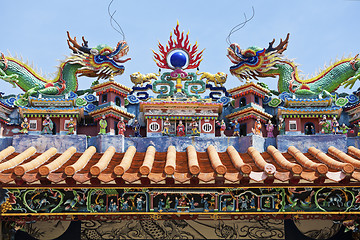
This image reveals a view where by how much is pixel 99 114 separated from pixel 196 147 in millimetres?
2967

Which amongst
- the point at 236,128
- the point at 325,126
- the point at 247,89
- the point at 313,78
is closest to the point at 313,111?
the point at 325,126

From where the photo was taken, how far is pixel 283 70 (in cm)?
1521

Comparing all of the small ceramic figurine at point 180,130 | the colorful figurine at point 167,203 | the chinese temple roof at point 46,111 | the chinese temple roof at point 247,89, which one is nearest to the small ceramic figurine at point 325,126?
the chinese temple roof at point 247,89

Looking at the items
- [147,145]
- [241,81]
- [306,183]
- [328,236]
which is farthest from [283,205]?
[241,81]

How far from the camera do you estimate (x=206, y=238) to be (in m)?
12.6

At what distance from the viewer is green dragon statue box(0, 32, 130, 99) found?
1495 centimetres

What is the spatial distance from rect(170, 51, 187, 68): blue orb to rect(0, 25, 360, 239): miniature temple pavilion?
46 mm

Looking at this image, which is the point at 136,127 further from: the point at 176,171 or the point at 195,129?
the point at 176,171

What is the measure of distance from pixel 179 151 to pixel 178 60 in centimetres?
314

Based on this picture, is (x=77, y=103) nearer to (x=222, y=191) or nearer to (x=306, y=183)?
(x=222, y=191)

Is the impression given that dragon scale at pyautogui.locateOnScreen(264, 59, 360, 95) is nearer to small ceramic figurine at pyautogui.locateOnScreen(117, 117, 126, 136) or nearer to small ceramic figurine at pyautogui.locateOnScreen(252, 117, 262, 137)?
small ceramic figurine at pyautogui.locateOnScreen(252, 117, 262, 137)

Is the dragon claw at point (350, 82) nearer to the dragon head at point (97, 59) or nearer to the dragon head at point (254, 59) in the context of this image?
the dragon head at point (254, 59)

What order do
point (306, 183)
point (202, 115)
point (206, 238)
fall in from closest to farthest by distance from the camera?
1. point (306, 183)
2. point (206, 238)
3. point (202, 115)

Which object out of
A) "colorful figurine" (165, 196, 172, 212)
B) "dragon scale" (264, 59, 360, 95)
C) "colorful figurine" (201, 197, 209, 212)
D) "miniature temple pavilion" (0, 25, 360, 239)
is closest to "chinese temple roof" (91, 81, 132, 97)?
"miniature temple pavilion" (0, 25, 360, 239)
